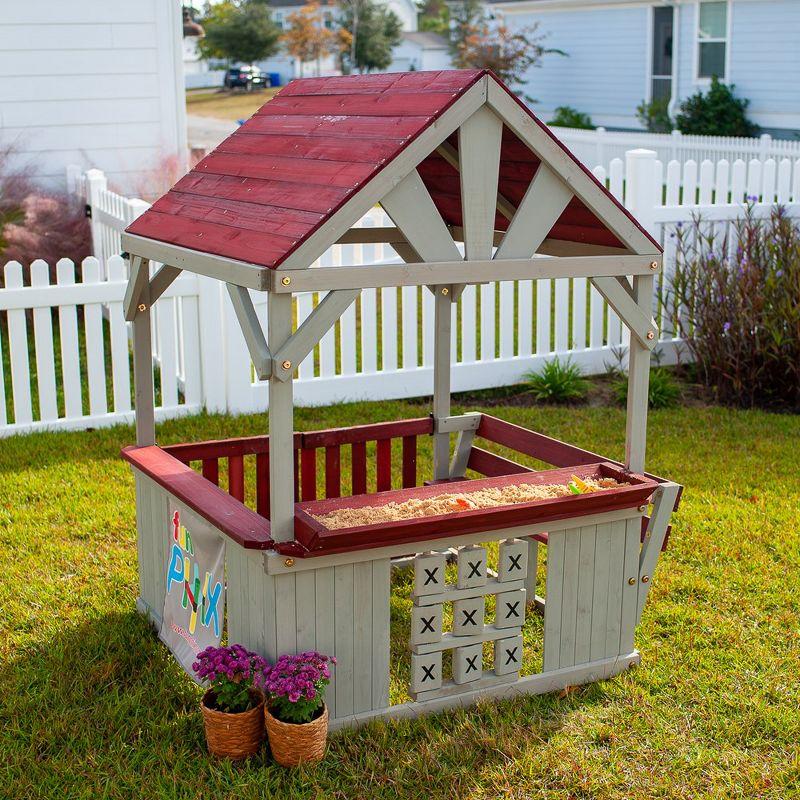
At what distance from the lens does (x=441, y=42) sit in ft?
175

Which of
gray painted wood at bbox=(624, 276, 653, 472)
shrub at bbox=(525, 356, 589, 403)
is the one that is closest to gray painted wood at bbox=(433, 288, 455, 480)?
gray painted wood at bbox=(624, 276, 653, 472)

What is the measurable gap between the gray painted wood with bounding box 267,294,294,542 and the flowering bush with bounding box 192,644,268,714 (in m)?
0.41

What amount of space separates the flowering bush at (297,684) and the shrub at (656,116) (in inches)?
837

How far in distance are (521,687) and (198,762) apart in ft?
3.94

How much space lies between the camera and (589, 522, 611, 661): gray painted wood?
13.8 feet

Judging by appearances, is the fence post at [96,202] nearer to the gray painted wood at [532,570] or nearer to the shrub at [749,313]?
the shrub at [749,313]

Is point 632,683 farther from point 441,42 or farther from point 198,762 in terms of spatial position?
point 441,42

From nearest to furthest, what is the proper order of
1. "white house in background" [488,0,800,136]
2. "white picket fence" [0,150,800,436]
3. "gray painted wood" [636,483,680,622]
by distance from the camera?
"gray painted wood" [636,483,680,622], "white picket fence" [0,150,800,436], "white house in background" [488,0,800,136]

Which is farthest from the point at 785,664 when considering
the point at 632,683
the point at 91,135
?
the point at 91,135

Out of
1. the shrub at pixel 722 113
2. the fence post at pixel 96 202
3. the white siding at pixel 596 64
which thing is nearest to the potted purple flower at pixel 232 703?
the fence post at pixel 96 202

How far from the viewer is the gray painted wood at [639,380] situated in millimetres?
4117

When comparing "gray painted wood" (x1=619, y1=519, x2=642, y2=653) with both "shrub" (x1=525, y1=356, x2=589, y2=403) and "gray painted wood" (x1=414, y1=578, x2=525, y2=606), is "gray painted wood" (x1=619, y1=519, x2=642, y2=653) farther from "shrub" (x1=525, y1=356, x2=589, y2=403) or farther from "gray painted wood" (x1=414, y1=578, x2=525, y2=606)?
"shrub" (x1=525, y1=356, x2=589, y2=403)

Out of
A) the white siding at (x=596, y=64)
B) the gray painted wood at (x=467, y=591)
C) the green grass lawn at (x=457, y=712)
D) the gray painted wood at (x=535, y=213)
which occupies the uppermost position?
the white siding at (x=596, y=64)

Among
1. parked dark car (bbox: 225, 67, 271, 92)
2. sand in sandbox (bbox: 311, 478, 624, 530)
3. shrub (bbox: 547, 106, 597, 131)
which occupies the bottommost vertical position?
sand in sandbox (bbox: 311, 478, 624, 530)
